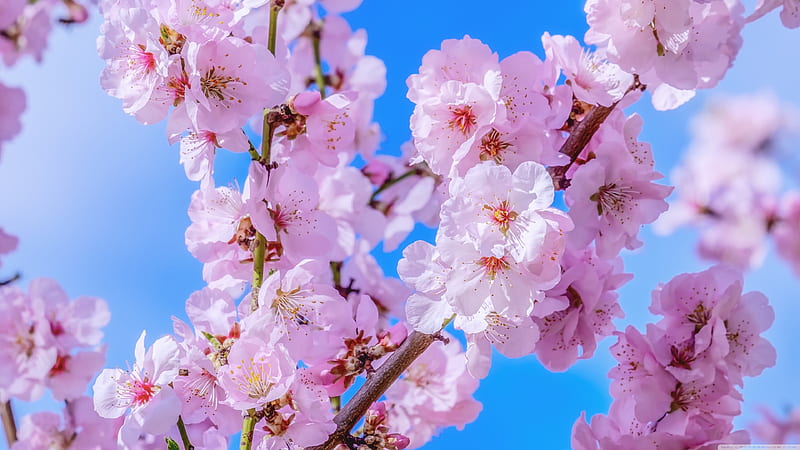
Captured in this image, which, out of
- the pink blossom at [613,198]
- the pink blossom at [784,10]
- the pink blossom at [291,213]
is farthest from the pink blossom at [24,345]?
the pink blossom at [784,10]

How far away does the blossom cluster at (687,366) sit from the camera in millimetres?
1739

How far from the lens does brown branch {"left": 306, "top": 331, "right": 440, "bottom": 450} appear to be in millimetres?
1548

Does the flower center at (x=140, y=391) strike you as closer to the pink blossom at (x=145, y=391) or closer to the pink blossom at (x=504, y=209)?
the pink blossom at (x=145, y=391)

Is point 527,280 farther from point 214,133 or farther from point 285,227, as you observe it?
point 214,133

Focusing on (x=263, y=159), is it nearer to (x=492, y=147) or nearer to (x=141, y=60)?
(x=141, y=60)

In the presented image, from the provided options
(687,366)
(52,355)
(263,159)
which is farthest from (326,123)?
(52,355)

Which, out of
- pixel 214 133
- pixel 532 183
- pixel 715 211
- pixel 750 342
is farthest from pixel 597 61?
pixel 715 211

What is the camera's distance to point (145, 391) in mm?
1543

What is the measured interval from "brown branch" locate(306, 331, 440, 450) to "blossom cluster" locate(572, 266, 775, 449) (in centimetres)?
53

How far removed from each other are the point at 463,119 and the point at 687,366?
32.3 inches

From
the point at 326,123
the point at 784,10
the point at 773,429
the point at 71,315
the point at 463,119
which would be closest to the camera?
the point at 463,119

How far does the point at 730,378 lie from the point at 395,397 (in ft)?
2.99

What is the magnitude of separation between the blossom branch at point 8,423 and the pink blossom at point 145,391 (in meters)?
0.86

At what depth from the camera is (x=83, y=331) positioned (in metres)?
2.60
